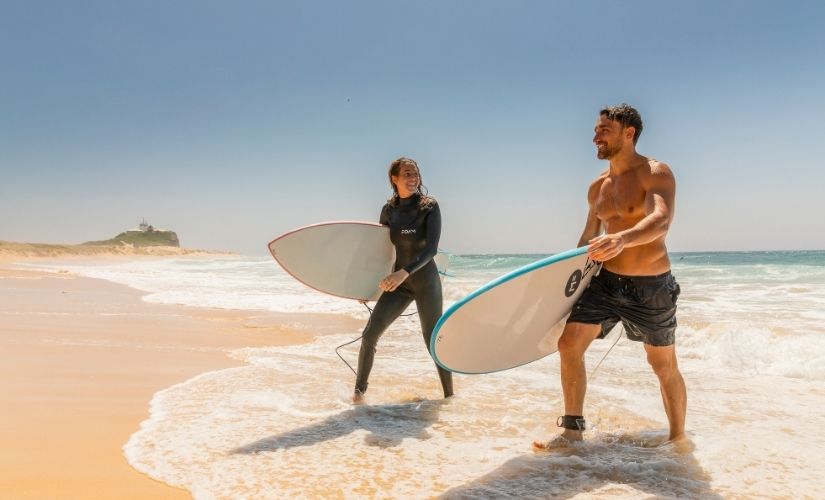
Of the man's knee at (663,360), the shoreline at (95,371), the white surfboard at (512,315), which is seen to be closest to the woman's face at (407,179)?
the white surfboard at (512,315)

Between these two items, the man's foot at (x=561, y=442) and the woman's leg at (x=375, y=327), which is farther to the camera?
the woman's leg at (x=375, y=327)

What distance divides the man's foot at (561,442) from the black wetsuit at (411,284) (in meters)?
1.18

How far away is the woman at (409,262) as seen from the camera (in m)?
3.95

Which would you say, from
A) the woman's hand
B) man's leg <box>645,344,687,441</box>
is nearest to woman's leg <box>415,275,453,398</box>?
the woman's hand

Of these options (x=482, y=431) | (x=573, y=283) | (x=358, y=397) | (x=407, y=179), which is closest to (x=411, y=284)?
(x=407, y=179)

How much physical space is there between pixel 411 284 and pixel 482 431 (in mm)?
1136

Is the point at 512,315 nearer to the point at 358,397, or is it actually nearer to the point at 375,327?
the point at 375,327

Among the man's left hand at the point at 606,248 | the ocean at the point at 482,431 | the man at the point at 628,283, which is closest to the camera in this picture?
the man's left hand at the point at 606,248

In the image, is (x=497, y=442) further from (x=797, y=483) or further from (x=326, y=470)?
(x=797, y=483)

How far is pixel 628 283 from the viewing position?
2.90 metres

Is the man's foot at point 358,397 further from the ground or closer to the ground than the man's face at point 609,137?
closer to the ground

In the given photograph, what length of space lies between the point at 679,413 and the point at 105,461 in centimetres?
300

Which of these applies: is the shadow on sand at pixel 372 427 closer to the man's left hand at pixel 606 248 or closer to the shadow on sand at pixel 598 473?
the shadow on sand at pixel 598 473

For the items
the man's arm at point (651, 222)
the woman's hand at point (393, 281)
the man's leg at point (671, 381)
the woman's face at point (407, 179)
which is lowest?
the man's leg at point (671, 381)
